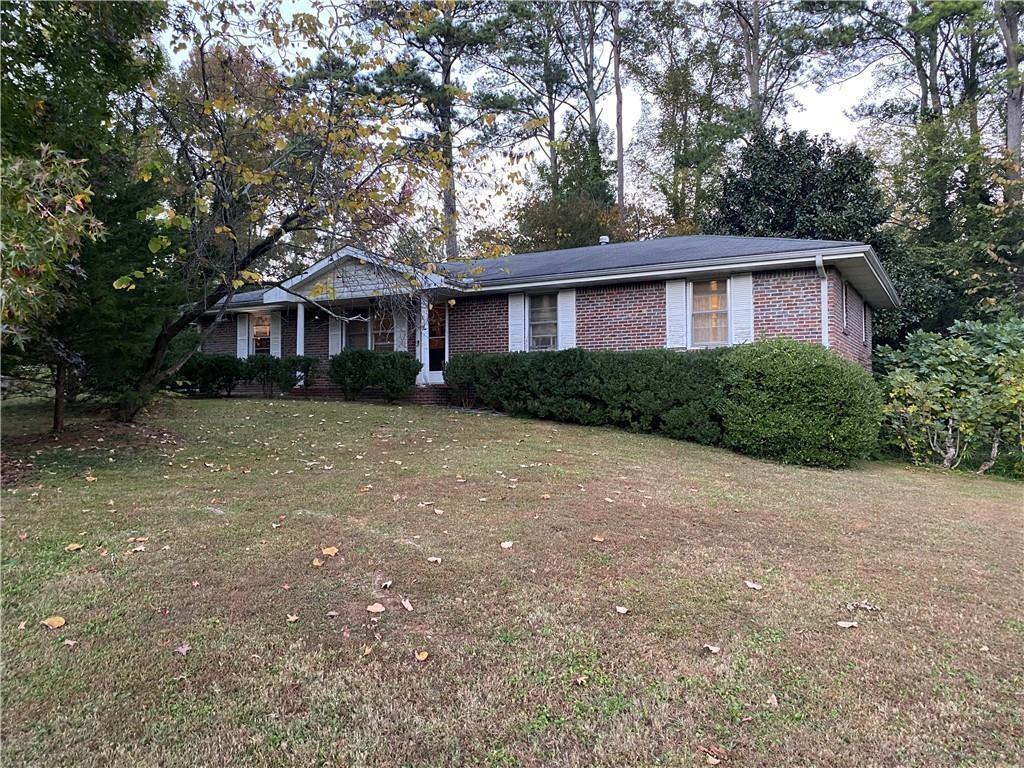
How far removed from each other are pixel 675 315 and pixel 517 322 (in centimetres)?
349

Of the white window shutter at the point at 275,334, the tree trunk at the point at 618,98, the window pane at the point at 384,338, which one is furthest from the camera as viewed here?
the tree trunk at the point at 618,98

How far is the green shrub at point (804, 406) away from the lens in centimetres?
814

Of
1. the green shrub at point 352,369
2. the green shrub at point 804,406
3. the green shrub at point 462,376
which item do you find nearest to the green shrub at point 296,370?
the green shrub at point 352,369

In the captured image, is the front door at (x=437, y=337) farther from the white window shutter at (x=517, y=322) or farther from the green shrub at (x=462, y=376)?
the white window shutter at (x=517, y=322)

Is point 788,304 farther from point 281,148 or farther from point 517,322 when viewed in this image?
point 281,148

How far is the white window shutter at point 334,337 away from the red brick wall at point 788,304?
10184 millimetres

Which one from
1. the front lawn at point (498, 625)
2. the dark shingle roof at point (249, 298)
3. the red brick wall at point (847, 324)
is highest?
the dark shingle roof at point (249, 298)

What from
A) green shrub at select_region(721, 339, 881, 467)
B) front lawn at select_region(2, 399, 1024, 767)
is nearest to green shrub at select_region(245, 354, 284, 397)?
front lawn at select_region(2, 399, 1024, 767)

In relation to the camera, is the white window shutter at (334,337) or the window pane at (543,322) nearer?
the window pane at (543,322)

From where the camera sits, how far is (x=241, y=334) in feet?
56.6

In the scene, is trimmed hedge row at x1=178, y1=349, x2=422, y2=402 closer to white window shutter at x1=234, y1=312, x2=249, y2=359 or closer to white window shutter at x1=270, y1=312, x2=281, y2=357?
white window shutter at x1=270, y1=312, x2=281, y2=357

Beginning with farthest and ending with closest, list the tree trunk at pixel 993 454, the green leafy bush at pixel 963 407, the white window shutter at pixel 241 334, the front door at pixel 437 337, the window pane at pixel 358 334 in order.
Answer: the white window shutter at pixel 241 334
the window pane at pixel 358 334
the front door at pixel 437 337
the tree trunk at pixel 993 454
the green leafy bush at pixel 963 407

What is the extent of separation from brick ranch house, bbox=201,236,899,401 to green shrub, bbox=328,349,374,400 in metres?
1.18

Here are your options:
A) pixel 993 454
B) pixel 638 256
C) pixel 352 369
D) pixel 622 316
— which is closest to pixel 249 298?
pixel 352 369
